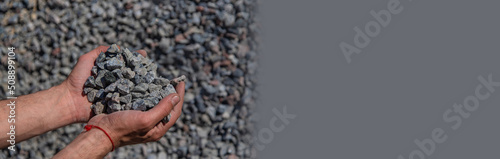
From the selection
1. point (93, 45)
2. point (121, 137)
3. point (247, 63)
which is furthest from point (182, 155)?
point (121, 137)

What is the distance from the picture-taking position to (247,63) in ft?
10.8

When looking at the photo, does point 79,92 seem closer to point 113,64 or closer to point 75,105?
point 75,105

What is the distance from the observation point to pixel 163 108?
2.05 meters

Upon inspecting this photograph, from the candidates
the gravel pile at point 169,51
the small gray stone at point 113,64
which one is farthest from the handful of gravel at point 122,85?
the gravel pile at point 169,51

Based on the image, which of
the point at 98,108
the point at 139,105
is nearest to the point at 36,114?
the point at 98,108

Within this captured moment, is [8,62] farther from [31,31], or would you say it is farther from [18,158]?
[18,158]

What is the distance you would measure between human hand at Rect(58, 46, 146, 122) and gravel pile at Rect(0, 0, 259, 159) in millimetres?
888

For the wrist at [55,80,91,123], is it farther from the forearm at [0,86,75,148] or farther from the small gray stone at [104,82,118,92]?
the small gray stone at [104,82,118,92]

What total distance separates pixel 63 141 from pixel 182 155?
71 cm

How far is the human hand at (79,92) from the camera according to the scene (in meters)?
2.30

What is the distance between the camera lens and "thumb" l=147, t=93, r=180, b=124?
6.64 feet

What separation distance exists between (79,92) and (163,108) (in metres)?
0.50

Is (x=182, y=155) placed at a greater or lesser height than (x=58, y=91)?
lesser

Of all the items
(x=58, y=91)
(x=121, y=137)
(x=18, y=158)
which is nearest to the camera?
(x=121, y=137)
